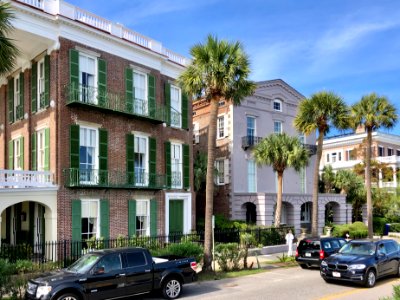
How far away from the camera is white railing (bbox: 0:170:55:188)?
19.2m

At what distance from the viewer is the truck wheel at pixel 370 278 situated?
1561 centimetres

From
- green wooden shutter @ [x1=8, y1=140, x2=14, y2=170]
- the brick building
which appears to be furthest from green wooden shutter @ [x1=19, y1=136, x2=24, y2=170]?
green wooden shutter @ [x1=8, y1=140, x2=14, y2=170]

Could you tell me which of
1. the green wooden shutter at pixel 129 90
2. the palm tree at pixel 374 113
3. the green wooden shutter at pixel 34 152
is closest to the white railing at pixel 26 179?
the green wooden shutter at pixel 34 152

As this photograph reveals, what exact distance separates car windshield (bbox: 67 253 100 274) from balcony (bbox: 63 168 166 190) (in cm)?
834

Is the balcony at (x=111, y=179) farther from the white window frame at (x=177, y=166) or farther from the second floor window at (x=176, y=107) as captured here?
the second floor window at (x=176, y=107)

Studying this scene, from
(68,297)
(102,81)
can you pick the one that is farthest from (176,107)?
(68,297)

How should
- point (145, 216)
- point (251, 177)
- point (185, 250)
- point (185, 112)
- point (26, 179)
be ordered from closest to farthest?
point (185, 250) → point (26, 179) → point (145, 216) → point (185, 112) → point (251, 177)

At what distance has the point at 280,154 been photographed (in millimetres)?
30328

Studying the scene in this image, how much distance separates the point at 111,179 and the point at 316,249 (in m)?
10.7

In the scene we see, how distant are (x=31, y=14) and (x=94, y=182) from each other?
844cm

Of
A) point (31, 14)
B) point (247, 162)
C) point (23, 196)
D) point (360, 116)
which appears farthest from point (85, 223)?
point (360, 116)

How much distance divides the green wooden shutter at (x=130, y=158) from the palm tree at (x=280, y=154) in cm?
997

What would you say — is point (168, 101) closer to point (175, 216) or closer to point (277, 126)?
point (175, 216)

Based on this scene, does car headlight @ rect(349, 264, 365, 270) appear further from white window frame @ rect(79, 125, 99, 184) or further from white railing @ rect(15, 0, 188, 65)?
white railing @ rect(15, 0, 188, 65)
